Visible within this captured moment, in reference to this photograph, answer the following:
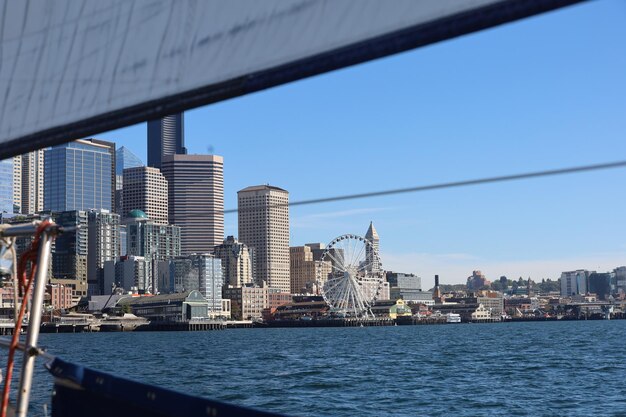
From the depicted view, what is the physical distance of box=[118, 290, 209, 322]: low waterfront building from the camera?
605ft

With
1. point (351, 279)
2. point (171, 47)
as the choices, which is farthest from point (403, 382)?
point (351, 279)

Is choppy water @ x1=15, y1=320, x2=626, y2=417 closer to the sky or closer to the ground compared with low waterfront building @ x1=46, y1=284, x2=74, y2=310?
closer to the ground

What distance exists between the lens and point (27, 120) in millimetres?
6156

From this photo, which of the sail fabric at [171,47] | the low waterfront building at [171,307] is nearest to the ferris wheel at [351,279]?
the low waterfront building at [171,307]

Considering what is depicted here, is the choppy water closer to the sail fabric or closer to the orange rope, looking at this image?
the sail fabric

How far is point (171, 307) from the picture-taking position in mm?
186000

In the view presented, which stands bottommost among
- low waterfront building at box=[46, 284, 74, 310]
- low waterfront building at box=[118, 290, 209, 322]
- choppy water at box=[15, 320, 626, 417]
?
choppy water at box=[15, 320, 626, 417]

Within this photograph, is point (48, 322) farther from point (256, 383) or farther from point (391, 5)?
point (391, 5)

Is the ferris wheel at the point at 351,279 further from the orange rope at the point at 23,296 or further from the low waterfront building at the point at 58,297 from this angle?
the orange rope at the point at 23,296

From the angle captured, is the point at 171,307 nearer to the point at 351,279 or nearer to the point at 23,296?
the point at 351,279

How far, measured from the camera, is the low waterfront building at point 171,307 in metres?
184

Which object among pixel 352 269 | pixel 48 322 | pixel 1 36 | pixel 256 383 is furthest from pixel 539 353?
pixel 48 322

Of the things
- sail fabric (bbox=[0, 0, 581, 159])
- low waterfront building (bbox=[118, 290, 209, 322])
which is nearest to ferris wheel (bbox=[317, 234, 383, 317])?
low waterfront building (bbox=[118, 290, 209, 322])

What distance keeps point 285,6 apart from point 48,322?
17564 cm
